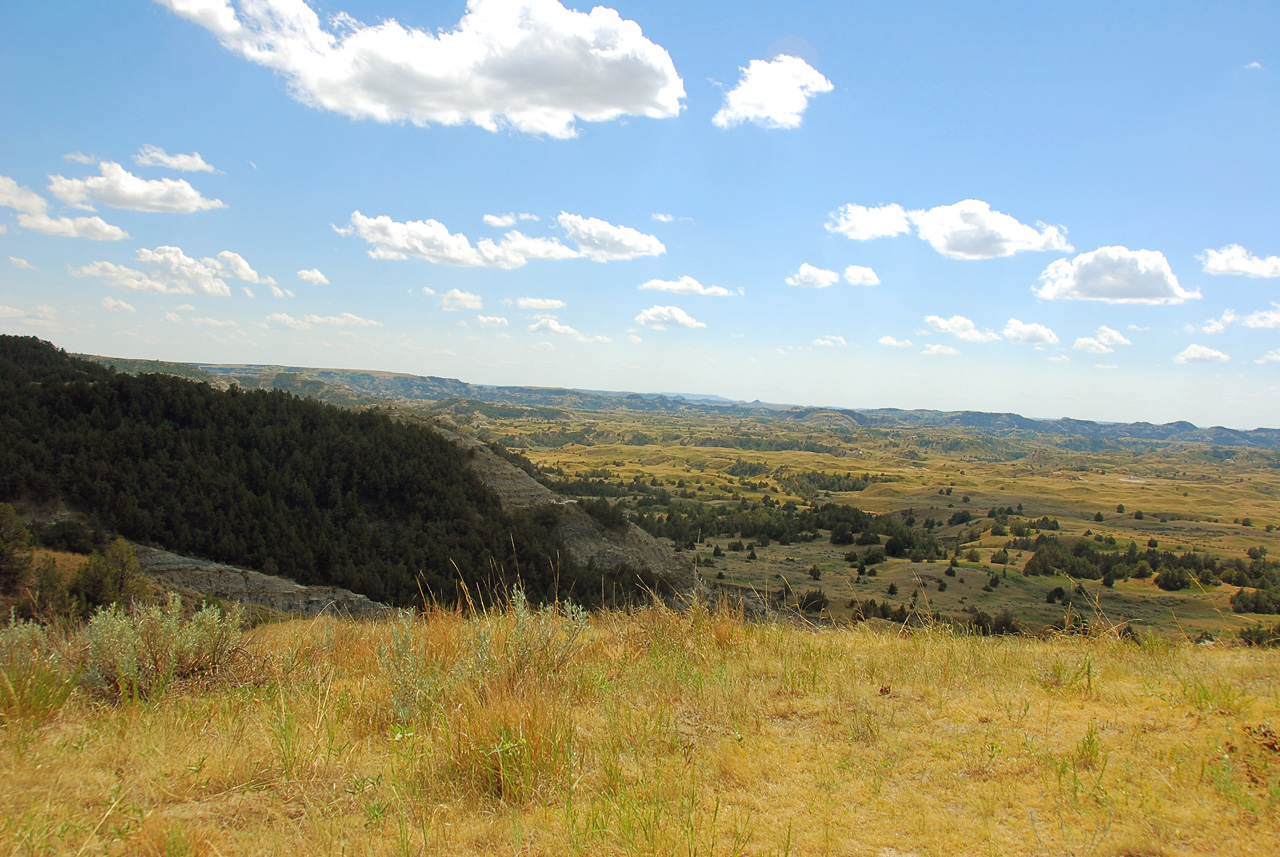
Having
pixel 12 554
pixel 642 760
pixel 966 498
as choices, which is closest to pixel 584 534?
pixel 12 554

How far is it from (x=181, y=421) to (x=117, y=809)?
35.2m

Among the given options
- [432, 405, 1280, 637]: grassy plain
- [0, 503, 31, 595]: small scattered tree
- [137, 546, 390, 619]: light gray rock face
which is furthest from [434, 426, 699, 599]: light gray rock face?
[0, 503, 31, 595]: small scattered tree

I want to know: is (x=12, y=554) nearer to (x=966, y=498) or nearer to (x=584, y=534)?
(x=584, y=534)

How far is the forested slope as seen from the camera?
2494cm

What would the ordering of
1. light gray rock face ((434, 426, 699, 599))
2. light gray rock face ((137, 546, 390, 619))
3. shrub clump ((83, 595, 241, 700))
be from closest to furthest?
shrub clump ((83, 595, 241, 700)) < light gray rock face ((137, 546, 390, 619)) < light gray rock face ((434, 426, 699, 599))

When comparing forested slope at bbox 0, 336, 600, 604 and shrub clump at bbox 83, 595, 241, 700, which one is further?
forested slope at bbox 0, 336, 600, 604

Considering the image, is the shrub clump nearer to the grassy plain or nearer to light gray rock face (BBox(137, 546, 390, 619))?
the grassy plain

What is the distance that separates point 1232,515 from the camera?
76.3 m

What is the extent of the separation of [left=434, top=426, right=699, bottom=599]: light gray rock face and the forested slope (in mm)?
1344

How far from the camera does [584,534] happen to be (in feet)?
115

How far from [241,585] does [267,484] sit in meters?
7.42

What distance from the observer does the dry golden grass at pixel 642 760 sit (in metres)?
3.09

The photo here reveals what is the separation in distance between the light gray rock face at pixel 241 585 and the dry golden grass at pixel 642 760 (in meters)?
19.1

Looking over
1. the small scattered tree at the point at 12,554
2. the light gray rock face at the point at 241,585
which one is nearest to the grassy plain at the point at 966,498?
the light gray rock face at the point at 241,585
